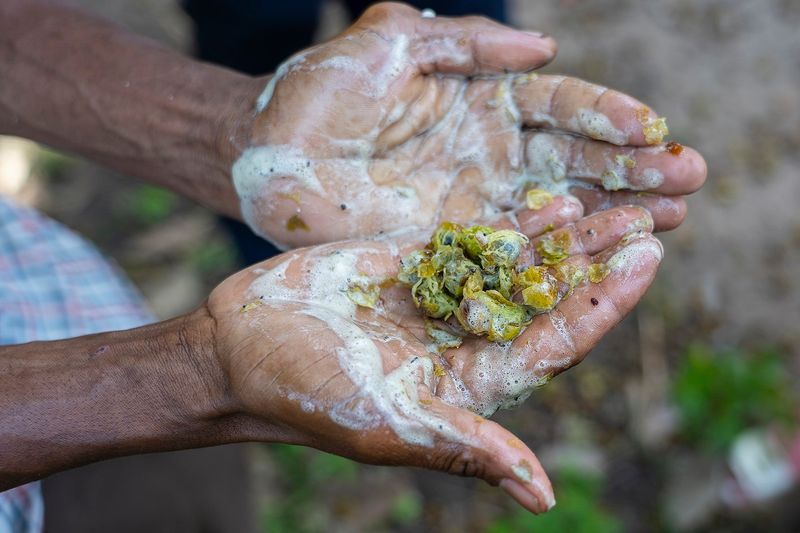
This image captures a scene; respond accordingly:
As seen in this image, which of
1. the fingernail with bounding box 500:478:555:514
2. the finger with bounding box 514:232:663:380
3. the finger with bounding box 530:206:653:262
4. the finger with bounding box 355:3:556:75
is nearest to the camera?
the fingernail with bounding box 500:478:555:514

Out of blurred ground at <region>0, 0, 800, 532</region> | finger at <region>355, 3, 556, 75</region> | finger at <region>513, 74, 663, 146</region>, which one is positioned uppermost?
finger at <region>355, 3, 556, 75</region>

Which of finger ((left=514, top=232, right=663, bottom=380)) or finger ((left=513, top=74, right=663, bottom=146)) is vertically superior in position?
finger ((left=513, top=74, right=663, bottom=146))

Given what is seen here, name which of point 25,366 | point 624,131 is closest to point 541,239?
point 624,131

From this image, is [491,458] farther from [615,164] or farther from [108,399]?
[615,164]

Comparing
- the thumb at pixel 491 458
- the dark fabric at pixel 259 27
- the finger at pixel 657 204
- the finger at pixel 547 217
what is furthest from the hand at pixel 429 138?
the dark fabric at pixel 259 27

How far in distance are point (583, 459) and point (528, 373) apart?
172 centimetres

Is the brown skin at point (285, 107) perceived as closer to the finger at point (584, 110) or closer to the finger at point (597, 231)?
the finger at point (584, 110)

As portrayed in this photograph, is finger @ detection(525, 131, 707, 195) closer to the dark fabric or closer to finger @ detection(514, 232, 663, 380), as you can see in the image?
finger @ detection(514, 232, 663, 380)

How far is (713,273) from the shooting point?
146 inches

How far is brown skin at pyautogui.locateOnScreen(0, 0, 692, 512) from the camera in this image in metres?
1.56

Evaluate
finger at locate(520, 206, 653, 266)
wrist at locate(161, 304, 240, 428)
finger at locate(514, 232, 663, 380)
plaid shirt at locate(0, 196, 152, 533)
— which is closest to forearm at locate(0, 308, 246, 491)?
wrist at locate(161, 304, 240, 428)

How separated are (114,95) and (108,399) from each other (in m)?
1.04

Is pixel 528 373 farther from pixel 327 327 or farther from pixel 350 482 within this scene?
pixel 350 482

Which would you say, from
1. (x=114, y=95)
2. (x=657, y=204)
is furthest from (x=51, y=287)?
(x=657, y=204)
